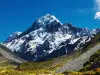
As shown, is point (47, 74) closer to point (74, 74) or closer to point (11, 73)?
point (74, 74)

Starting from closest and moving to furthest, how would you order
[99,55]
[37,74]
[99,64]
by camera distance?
→ [37,74] → [99,64] → [99,55]

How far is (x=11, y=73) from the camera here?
48438 millimetres

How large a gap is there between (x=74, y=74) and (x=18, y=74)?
15120 millimetres

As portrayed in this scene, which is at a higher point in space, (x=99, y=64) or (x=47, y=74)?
(x=99, y=64)

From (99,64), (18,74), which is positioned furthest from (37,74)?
(99,64)

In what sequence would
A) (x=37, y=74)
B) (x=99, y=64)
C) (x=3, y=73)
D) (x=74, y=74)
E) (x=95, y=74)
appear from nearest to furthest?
(x=3, y=73)
(x=95, y=74)
(x=37, y=74)
(x=74, y=74)
(x=99, y=64)

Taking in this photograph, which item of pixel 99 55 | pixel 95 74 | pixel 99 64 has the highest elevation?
pixel 99 55

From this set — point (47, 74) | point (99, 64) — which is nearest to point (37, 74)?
point (47, 74)

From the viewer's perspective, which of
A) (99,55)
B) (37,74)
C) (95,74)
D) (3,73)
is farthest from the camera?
(99,55)

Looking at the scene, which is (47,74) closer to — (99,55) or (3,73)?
(3,73)

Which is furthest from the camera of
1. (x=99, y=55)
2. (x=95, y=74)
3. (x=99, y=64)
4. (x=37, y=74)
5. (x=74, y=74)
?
(x=99, y=55)

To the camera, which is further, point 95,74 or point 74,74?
point 74,74

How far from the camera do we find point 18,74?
48844mm

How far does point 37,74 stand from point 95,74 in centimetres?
1118
